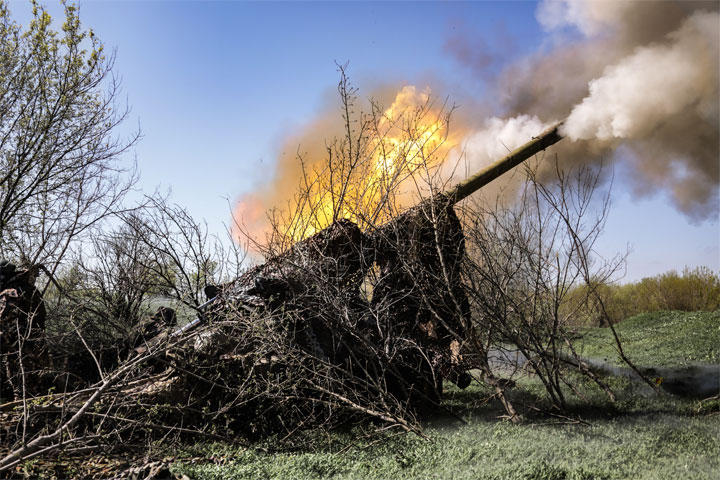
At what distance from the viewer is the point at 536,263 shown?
7.23 metres

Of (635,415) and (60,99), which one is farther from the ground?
(60,99)

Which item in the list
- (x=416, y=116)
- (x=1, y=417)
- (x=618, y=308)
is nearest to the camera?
(x=1, y=417)

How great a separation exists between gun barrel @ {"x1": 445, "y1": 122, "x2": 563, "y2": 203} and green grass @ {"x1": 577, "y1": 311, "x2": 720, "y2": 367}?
132 inches

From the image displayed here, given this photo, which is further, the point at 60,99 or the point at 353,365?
the point at 60,99

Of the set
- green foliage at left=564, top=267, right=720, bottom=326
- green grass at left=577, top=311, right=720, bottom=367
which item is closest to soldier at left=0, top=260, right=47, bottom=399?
green grass at left=577, top=311, right=720, bottom=367

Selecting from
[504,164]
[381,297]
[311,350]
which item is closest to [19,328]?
[311,350]

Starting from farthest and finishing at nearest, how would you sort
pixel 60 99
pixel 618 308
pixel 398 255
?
1. pixel 618 308
2. pixel 60 99
3. pixel 398 255

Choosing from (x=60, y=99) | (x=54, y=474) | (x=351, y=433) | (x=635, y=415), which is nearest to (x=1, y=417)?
(x=54, y=474)

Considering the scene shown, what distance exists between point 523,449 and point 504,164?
450cm

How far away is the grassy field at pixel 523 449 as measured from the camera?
479 cm

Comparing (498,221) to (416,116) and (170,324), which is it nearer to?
(416,116)

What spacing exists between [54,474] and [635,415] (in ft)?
22.1

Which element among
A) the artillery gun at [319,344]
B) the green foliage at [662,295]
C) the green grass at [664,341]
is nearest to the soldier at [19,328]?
the artillery gun at [319,344]

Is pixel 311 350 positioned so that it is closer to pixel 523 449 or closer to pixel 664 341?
pixel 523 449
